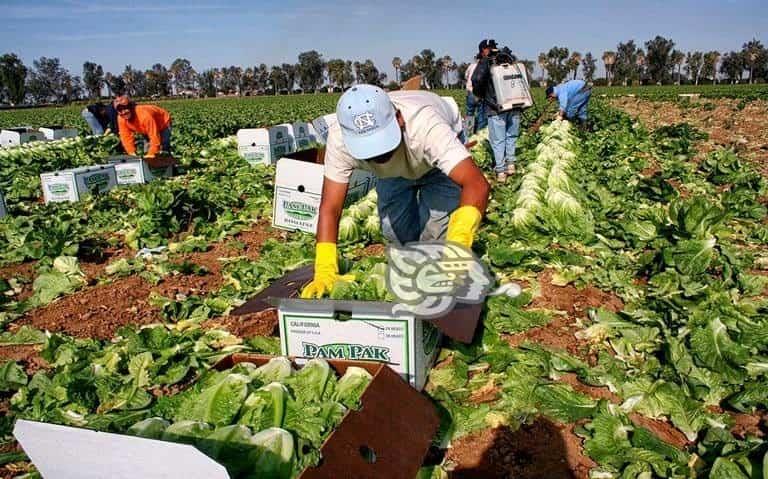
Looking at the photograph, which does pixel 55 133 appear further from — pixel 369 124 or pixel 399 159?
pixel 369 124

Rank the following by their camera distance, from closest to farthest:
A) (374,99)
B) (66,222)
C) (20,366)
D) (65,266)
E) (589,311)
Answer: (374,99) < (20,366) < (589,311) < (65,266) < (66,222)

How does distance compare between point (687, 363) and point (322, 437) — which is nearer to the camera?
point (322, 437)

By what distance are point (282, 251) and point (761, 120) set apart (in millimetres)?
17842

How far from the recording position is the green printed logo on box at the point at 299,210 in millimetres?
6621

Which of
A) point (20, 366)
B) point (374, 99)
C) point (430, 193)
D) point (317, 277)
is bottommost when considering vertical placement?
point (20, 366)

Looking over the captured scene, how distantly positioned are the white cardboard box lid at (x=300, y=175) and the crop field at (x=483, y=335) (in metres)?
0.62

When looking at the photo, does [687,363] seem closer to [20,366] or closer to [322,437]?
[322,437]

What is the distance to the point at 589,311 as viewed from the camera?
13.3 feet

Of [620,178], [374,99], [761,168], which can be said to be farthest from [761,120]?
[374,99]

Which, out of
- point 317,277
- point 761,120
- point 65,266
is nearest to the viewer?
point 317,277

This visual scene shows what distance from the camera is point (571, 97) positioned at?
13727 mm

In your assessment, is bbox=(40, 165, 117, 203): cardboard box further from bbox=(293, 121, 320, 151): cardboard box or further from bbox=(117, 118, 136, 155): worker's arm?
bbox=(293, 121, 320, 151): cardboard box

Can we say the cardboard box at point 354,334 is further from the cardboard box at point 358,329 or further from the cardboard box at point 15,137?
the cardboard box at point 15,137

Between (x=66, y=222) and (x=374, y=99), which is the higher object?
(x=374, y=99)
